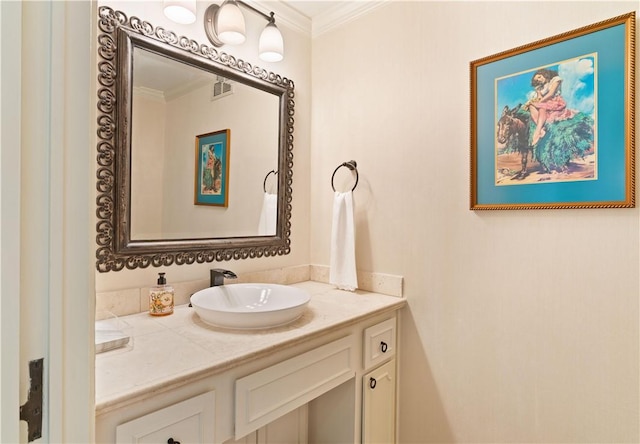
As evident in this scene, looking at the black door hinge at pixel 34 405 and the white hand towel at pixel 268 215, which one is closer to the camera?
the black door hinge at pixel 34 405

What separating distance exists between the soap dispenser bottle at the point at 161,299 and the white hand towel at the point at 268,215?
0.56m

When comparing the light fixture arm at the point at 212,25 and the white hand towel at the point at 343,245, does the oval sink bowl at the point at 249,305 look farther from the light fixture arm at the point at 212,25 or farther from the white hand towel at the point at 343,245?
the light fixture arm at the point at 212,25

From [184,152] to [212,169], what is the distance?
0.48ft

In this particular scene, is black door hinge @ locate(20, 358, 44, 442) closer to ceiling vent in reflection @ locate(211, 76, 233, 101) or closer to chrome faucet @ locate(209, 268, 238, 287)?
chrome faucet @ locate(209, 268, 238, 287)

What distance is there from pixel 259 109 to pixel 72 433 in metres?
1.57

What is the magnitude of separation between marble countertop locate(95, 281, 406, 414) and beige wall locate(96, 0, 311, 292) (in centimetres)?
15

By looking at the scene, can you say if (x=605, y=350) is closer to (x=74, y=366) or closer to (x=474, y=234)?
(x=474, y=234)

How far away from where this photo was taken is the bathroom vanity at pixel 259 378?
0.86 m

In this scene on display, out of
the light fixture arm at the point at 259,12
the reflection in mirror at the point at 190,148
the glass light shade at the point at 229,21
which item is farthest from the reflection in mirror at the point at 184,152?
the light fixture arm at the point at 259,12

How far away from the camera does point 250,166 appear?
1.76 m

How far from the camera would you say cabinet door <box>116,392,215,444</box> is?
2.74 feet

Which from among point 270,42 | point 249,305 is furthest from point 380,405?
point 270,42

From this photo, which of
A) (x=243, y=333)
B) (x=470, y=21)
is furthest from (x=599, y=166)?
(x=243, y=333)

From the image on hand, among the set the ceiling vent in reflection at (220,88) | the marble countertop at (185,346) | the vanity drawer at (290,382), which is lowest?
the vanity drawer at (290,382)
